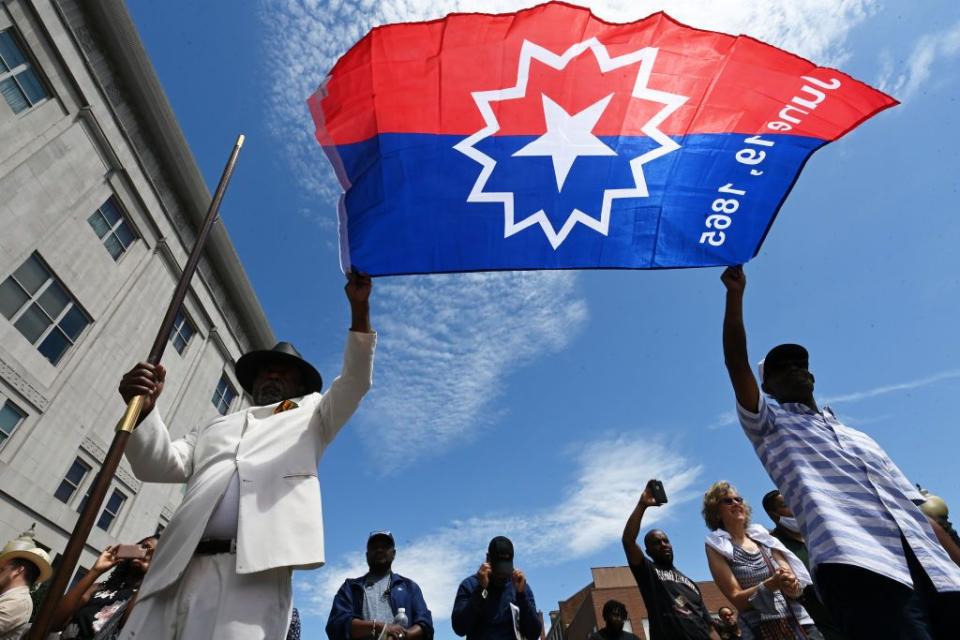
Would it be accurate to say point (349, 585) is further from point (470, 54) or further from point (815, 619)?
point (470, 54)

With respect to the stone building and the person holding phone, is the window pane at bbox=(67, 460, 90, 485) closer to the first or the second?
the stone building

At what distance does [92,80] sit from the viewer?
59.1 ft

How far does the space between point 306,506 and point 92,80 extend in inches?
872

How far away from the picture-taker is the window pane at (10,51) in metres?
14.8

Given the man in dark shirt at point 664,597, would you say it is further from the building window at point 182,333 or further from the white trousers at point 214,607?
the building window at point 182,333

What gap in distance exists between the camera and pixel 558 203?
3.68 metres

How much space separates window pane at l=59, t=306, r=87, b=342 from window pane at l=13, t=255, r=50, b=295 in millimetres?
1409

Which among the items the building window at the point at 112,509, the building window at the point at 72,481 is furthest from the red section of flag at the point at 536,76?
the building window at the point at 112,509

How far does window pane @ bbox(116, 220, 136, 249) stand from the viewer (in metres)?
19.7

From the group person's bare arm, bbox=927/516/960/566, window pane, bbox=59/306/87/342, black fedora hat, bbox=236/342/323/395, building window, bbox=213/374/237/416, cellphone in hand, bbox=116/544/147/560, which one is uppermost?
building window, bbox=213/374/237/416

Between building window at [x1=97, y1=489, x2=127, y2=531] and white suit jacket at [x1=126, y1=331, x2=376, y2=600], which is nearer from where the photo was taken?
white suit jacket at [x1=126, y1=331, x2=376, y2=600]

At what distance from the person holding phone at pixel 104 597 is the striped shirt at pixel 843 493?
4.00m

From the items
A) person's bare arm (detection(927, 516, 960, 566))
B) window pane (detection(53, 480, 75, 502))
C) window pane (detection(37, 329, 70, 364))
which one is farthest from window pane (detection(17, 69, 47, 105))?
person's bare arm (detection(927, 516, 960, 566))

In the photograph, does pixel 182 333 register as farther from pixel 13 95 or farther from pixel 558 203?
pixel 558 203
